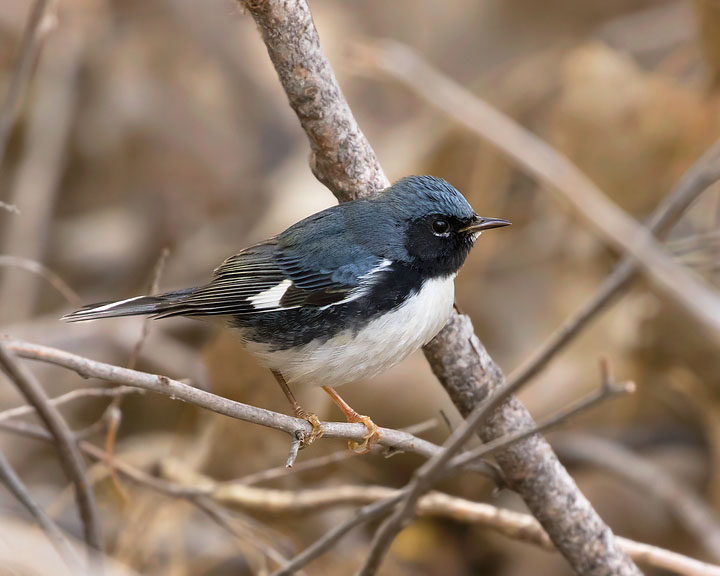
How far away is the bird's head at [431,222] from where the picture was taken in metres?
3.24

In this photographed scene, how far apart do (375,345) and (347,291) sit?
23 centimetres

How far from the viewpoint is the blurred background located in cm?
476

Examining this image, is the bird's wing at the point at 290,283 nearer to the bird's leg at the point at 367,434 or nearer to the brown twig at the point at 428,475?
the bird's leg at the point at 367,434

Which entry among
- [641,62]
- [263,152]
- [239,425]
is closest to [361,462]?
[239,425]

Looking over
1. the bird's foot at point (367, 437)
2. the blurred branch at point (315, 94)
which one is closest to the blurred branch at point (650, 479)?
the bird's foot at point (367, 437)

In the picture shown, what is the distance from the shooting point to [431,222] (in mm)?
3318

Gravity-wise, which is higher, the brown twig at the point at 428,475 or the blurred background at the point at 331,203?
the blurred background at the point at 331,203

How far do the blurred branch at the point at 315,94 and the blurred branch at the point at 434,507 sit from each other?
3.76ft

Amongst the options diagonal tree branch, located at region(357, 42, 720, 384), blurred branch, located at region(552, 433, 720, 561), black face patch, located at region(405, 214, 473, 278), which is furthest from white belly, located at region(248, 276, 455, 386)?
blurred branch, located at region(552, 433, 720, 561)

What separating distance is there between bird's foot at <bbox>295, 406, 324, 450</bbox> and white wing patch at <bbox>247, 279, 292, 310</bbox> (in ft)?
1.41

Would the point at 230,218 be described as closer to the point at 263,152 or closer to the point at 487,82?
the point at 263,152

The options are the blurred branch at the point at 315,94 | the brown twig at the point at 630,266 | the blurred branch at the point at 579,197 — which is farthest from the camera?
the blurred branch at the point at 315,94

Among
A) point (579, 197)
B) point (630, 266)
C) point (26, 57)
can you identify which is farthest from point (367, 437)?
point (26, 57)

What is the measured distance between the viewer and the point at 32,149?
650 cm
